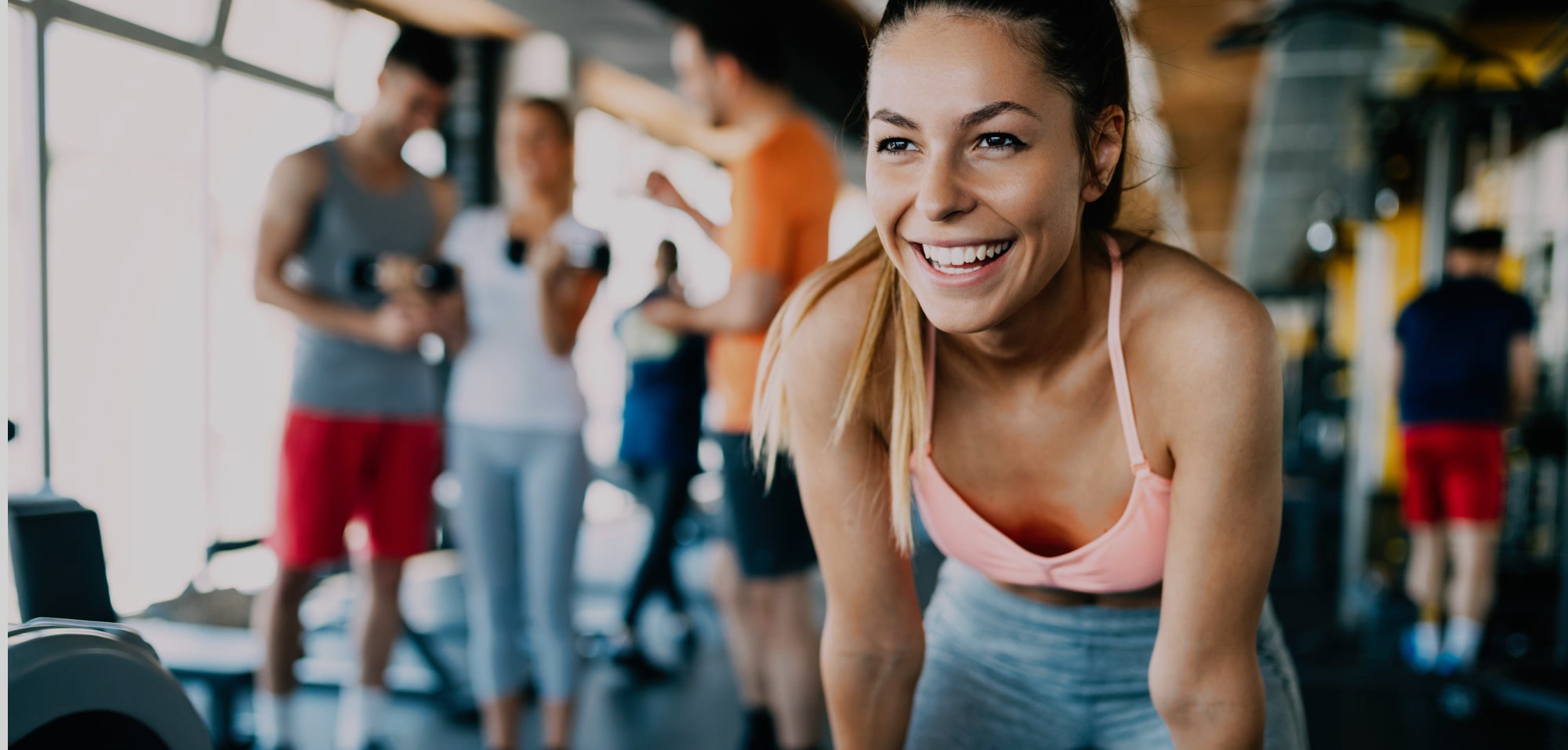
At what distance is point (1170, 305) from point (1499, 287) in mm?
3096

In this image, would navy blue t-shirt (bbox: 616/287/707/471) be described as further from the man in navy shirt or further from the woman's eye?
the woman's eye

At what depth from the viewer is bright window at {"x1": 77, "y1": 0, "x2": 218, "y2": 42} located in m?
3.68

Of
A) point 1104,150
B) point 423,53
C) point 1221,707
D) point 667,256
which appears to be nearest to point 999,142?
point 1104,150

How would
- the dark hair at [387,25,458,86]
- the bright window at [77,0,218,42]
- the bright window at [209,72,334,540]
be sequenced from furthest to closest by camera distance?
the bright window at [209,72,334,540]
the bright window at [77,0,218,42]
the dark hair at [387,25,458,86]

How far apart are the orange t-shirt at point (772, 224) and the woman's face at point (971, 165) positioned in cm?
111

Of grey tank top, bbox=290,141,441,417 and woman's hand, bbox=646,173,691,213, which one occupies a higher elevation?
woman's hand, bbox=646,173,691,213

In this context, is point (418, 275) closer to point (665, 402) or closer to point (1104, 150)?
point (665, 402)

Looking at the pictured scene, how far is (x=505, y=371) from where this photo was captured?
2066 mm

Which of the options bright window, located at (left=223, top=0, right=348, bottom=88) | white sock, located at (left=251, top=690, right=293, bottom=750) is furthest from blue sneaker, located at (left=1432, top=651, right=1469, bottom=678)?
bright window, located at (left=223, top=0, right=348, bottom=88)

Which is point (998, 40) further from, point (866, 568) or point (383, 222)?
point (383, 222)

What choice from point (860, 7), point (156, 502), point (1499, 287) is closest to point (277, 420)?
point (156, 502)

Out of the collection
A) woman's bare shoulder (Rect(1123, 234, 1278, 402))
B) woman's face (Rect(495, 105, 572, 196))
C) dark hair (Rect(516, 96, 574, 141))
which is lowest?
woman's bare shoulder (Rect(1123, 234, 1278, 402))

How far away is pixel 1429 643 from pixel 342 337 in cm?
357

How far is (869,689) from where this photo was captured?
1.10 metres
